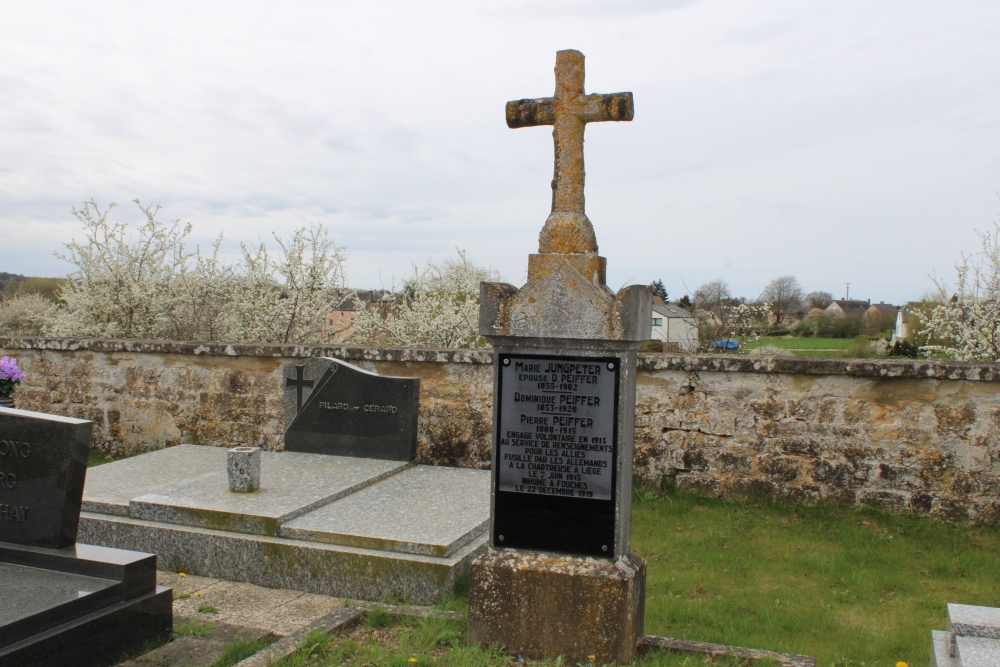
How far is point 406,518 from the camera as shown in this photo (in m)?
5.27

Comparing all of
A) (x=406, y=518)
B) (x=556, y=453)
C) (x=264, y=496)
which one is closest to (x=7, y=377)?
(x=264, y=496)

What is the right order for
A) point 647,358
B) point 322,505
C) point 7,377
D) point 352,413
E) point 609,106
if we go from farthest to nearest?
point 7,377, point 352,413, point 647,358, point 322,505, point 609,106

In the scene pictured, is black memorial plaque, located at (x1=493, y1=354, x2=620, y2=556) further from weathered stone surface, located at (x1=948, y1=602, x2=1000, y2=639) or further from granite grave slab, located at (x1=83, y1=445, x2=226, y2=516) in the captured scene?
granite grave slab, located at (x1=83, y1=445, x2=226, y2=516)

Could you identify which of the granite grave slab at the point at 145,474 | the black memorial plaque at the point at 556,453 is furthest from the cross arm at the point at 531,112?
the granite grave slab at the point at 145,474

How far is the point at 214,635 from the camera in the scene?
161 inches

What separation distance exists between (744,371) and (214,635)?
4.64 meters

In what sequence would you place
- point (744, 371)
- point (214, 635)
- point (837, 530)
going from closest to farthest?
point (214, 635), point (837, 530), point (744, 371)

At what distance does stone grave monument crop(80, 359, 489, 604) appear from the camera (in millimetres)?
4785

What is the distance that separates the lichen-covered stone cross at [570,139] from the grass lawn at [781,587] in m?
2.00

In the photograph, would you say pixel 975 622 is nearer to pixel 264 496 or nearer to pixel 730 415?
pixel 730 415

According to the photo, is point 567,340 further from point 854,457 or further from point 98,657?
point 854,457

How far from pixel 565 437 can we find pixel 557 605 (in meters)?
0.80

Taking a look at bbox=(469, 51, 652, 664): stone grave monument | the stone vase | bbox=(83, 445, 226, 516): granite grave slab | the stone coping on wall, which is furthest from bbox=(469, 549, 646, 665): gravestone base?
the stone coping on wall

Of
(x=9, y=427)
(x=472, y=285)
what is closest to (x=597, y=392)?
(x=9, y=427)
